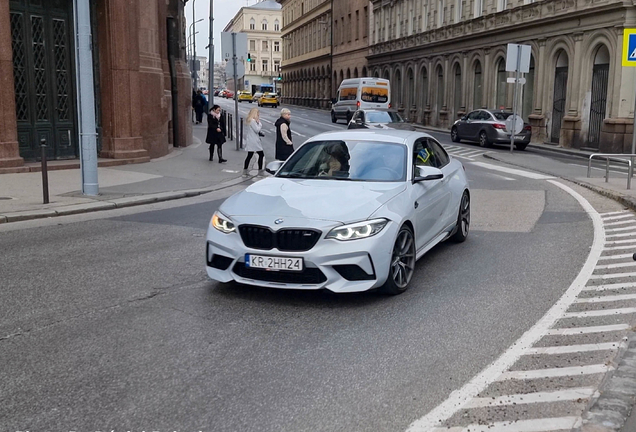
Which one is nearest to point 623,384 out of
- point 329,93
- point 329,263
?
point 329,263

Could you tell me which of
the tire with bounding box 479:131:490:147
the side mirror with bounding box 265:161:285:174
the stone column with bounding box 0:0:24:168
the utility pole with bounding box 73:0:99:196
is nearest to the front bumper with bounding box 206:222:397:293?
the side mirror with bounding box 265:161:285:174

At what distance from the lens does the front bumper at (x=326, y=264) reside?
20.0 ft

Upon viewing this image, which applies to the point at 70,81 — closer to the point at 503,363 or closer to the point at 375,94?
the point at 503,363

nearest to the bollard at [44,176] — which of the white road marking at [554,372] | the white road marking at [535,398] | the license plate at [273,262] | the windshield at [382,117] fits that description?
the license plate at [273,262]

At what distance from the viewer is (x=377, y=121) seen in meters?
26.2

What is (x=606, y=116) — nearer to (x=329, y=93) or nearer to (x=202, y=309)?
(x=202, y=309)

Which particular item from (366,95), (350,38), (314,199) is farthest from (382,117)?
(350,38)

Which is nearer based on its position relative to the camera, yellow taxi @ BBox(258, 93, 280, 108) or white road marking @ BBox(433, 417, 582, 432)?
white road marking @ BBox(433, 417, 582, 432)

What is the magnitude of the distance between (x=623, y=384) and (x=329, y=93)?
80.6 metres

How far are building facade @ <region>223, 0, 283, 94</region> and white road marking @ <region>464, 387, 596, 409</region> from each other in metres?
140

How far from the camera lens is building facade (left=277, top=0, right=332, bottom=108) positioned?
84637 millimetres

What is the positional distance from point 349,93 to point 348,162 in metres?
38.7

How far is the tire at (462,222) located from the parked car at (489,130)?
21.0m

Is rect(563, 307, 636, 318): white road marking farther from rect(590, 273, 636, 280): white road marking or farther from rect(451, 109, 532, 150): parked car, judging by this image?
rect(451, 109, 532, 150): parked car
